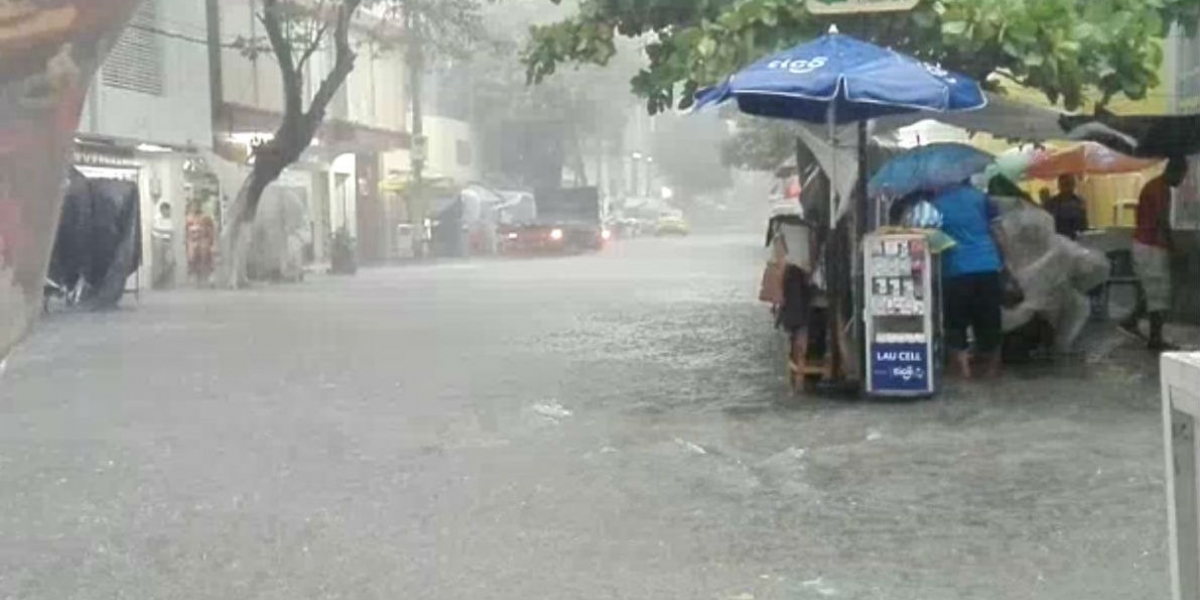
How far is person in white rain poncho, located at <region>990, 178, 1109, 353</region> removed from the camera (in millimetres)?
13289

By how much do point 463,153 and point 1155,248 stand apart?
5169 cm

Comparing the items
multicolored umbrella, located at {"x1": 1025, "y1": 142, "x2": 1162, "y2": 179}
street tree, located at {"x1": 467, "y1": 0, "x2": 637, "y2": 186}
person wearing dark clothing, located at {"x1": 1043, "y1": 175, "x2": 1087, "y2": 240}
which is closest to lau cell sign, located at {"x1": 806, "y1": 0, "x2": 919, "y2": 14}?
person wearing dark clothing, located at {"x1": 1043, "y1": 175, "x2": 1087, "y2": 240}

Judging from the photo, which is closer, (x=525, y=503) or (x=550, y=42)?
(x=525, y=503)

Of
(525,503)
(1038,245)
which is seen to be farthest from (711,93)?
(525,503)

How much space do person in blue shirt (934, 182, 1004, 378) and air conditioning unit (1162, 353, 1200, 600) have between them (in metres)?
8.68

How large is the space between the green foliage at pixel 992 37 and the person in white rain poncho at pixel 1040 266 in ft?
2.96

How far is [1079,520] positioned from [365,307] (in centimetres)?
1762

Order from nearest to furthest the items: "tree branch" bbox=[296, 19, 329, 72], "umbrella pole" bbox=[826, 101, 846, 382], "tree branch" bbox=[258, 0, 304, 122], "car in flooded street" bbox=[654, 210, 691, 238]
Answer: "umbrella pole" bbox=[826, 101, 846, 382], "tree branch" bbox=[258, 0, 304, 122], "tree branch" bbox=[296, 19, 329, 72], "car in flooded street" bbox=[654, 210, 691, 238]

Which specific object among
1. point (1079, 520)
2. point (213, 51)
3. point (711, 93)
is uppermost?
point (213, 51)

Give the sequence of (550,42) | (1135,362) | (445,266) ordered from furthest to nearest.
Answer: (445,266)
(550,42)
(1135,362)

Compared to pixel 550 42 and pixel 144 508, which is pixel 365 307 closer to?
pixel 550 42

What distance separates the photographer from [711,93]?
1148 cm

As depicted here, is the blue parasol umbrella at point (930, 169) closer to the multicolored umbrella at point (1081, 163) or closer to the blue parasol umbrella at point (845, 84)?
the blue parasol umbrella at point (845, 84)

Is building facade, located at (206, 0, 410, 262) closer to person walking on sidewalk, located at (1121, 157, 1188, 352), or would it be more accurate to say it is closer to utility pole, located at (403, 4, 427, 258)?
utility pole, located at (403, 4, 427, 258)
